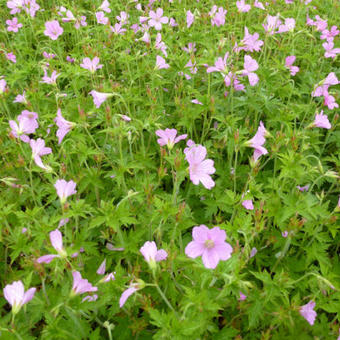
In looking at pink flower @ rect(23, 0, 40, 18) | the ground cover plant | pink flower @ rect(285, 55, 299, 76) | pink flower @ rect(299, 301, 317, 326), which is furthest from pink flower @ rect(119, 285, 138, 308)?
pink flower @ rect(23, 0, 40, 18)

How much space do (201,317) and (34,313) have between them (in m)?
0.95

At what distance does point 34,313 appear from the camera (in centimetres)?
184

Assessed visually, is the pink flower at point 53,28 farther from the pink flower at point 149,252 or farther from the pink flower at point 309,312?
the pink flower at point 309,312

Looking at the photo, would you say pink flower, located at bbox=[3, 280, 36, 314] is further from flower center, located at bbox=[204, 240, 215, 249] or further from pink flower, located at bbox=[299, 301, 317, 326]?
pink flower, located at bbox=[299, 301, 317, 326]

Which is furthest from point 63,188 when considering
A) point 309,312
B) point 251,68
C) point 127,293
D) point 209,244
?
point 251,68

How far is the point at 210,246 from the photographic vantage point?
155cm

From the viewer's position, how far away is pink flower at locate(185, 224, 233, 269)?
1.51m

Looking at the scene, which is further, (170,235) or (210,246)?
(170,235)

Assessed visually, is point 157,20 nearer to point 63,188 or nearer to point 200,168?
point 200,168

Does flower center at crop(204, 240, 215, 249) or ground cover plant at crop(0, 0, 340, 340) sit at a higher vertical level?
flower center at crop(204, 240, 215, 249)

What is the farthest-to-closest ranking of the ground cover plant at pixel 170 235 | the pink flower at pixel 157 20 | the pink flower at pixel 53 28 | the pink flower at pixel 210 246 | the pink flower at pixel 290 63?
the pink flower at pixel 157 20 < the pink flower at pixel 53 28 < the pink flower at pixel 290 63 < the ground cover plant at pixel 170 235 < the pink flower at pixel 210 246

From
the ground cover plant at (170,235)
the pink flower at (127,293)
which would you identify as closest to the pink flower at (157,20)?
the ground cover plant at (170,235)

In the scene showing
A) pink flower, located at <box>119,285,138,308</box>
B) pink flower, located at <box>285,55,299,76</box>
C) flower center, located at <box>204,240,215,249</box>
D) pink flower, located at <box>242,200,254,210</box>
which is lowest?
pink flower, located at <box>242,200,254,210</box>

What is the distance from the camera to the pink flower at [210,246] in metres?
1.51
